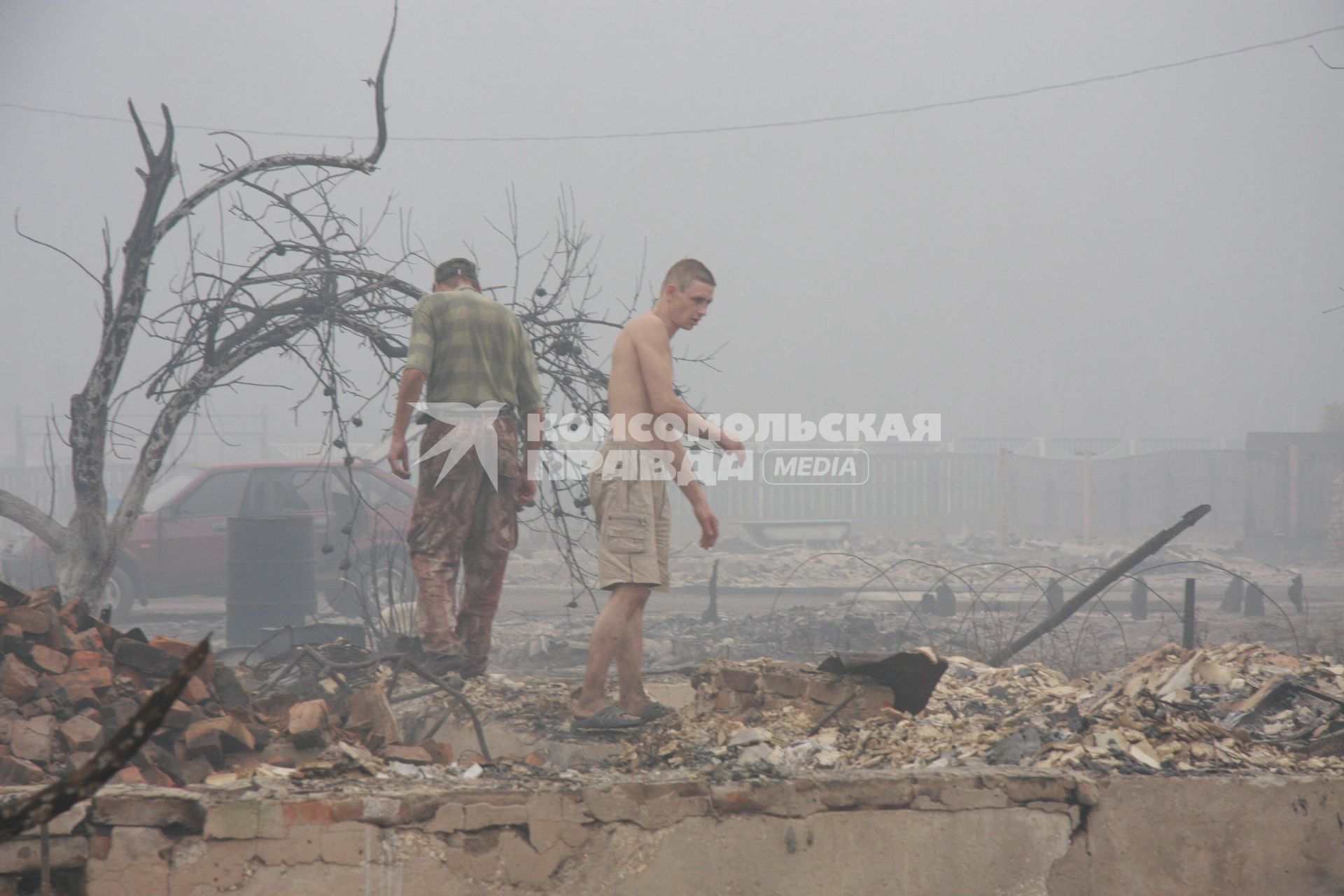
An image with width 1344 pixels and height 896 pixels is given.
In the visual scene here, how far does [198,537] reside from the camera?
975 cm

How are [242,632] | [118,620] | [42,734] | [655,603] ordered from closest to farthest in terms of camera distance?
1. [42,734]
2. [242,632]
3. [118,620]
4. [655,603]

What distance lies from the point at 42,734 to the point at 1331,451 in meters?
21.9

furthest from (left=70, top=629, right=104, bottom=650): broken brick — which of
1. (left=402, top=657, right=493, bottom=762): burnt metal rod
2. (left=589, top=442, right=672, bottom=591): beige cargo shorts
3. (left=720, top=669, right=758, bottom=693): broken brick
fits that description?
(left=720, top=669, right=758, bottom=693): broken brick

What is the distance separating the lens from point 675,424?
3637 mm

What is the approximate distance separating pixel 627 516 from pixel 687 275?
A: 931mm

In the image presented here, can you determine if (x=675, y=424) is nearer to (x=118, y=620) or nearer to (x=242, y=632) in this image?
(x=242, y=632)

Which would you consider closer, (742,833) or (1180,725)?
(742,833)

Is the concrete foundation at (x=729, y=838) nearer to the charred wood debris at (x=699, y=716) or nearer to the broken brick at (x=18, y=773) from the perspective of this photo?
the charred wood debris at (x=699, y=716)

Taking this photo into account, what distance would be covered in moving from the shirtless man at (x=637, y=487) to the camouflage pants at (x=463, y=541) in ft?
3.74

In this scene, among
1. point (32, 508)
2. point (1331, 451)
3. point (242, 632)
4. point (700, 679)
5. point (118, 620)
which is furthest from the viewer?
point (1331, 451)

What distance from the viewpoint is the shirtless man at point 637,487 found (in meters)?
3.54

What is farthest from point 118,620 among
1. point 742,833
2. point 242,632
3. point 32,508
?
point 742,833

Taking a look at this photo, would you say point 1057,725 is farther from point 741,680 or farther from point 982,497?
point 982,497

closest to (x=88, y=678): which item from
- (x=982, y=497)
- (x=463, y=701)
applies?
(x=463, y=701)
